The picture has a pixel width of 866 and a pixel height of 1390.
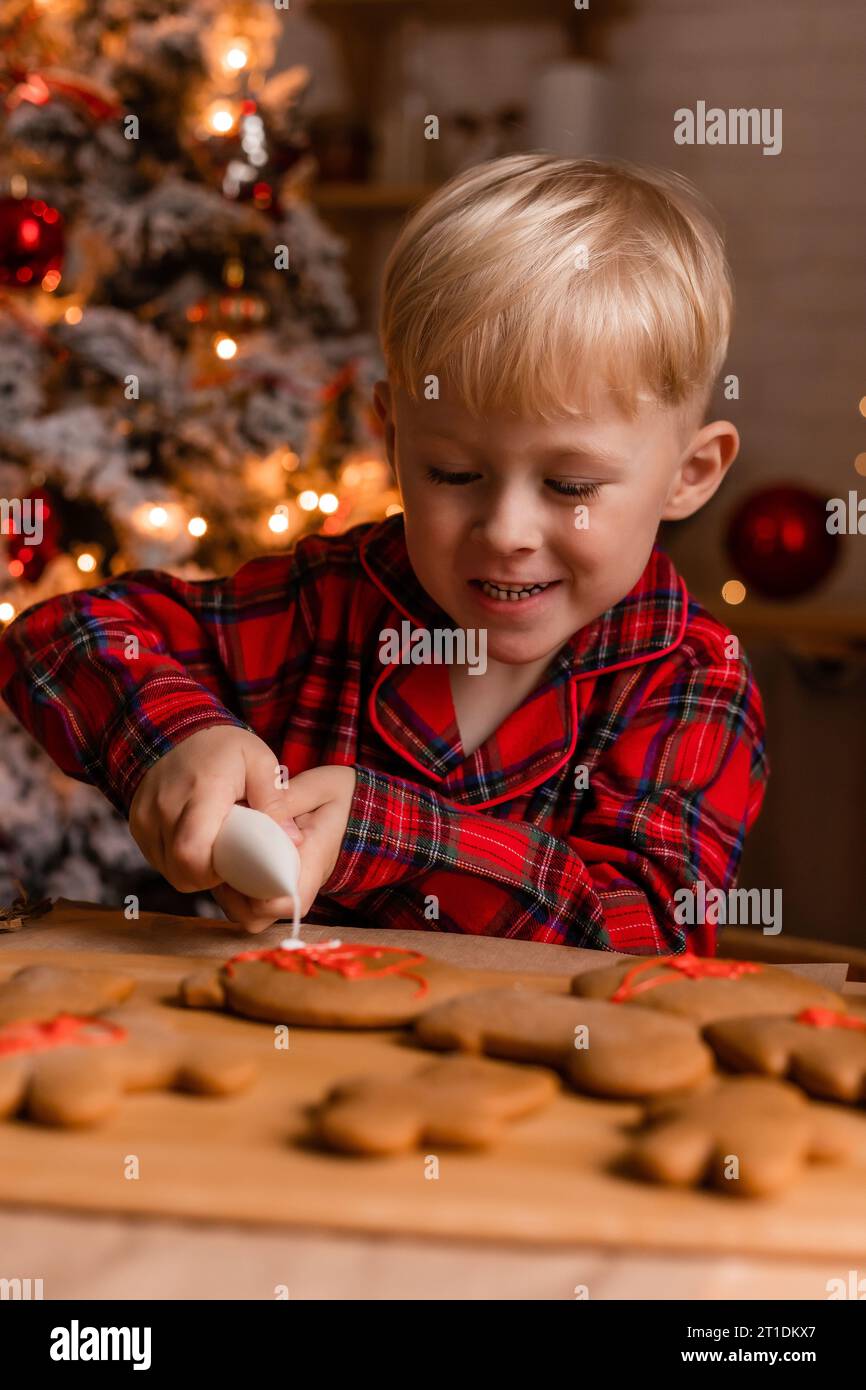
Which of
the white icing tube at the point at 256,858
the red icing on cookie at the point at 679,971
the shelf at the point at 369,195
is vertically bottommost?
the red icing on cookie at the point at 679,971

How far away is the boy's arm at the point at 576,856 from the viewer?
0.82m

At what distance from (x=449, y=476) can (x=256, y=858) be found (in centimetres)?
28

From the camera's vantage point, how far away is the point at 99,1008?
1.81ft

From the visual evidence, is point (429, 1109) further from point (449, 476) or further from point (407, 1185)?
point (449, 476)

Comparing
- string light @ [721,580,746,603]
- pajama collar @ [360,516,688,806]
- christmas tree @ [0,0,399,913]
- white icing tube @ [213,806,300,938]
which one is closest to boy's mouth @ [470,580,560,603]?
pajama collar @ [360,516,688,806]

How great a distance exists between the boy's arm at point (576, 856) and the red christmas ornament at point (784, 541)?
1309mm

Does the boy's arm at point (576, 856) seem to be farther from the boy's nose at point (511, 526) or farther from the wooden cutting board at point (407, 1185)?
the wooden cutting board at point (407, 1185)

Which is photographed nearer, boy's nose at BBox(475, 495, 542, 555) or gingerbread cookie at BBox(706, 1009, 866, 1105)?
gingerbread cookie at BBox(706, 1009, 866, 1105)

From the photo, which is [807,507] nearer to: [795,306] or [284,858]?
[795,306]

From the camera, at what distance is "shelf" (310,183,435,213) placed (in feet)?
8.03

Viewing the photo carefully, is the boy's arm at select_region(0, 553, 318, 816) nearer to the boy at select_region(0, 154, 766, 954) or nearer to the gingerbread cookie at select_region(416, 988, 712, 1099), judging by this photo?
the boy at select_region(0, 154, 766, 954)

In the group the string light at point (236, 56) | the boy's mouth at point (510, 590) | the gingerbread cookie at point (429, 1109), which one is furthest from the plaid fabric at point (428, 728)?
the string light at point (236, 56)

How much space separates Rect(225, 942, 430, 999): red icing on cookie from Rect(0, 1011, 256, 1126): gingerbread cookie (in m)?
0.08
